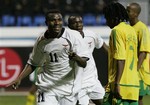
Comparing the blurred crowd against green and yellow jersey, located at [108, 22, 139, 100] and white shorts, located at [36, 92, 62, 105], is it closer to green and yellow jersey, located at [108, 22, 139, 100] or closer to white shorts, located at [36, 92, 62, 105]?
white shorts, located at [36, 92, 62, 105]

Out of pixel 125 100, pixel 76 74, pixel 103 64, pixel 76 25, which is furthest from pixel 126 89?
pixel 103 64

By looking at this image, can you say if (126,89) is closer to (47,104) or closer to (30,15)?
(47,104)

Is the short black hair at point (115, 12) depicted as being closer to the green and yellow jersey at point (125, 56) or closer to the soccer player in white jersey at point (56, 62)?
the green and yellow jersey at point (125, 56)

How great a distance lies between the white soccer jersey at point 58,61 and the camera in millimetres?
8938

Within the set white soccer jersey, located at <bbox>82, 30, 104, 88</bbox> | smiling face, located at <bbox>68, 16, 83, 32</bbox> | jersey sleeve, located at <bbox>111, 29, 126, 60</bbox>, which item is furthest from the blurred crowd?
jersey sleeve, located at <bbox>111, 29, 126, 60</bbox>

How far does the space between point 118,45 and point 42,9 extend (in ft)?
48.7

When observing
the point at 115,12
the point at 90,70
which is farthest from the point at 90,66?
the point at 115,12

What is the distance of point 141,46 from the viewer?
9984mm

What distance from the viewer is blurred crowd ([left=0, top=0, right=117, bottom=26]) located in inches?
875

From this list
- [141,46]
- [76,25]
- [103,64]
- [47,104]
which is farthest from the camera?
[103,64]

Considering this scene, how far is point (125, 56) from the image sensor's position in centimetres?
807

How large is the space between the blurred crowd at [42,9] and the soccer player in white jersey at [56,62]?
12953 millimetres

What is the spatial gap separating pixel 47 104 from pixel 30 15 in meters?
13.7

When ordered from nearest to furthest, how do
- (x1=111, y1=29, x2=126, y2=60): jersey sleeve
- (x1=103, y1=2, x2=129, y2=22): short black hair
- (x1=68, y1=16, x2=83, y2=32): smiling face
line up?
(x1=111, y1=29, x2=126, y2=60): jersey sleeve
(x1=103, y1=2, x2=129, y2=22): short black hair
(x1=68, y1=16, x2=83, y2=32): smiling face
